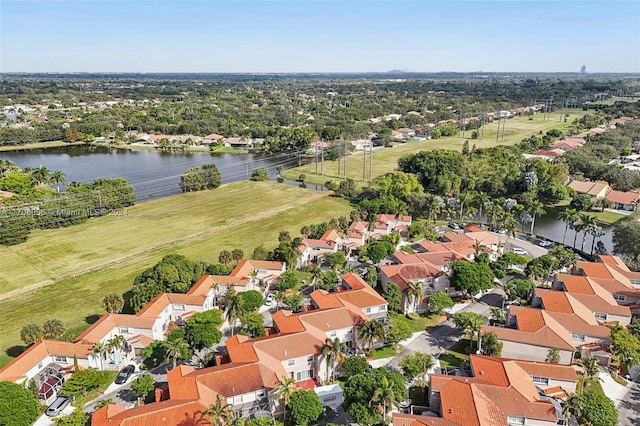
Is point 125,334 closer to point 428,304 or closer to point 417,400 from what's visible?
point 417,400

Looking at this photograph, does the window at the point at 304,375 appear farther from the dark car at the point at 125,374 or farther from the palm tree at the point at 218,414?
the dark car at the point at 125,374

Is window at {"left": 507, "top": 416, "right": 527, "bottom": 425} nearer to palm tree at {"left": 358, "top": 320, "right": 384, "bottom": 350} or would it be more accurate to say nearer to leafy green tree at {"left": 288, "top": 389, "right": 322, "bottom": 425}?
palm tree at {"left": 358, "top": 320, "right": 384, "bottom": 350}

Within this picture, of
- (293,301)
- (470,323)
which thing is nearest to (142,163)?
(293,301)

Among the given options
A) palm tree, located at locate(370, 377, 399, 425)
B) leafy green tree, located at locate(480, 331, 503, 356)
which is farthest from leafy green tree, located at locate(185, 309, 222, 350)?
leafy green tree, located at locate(480, 331, 503, 356)

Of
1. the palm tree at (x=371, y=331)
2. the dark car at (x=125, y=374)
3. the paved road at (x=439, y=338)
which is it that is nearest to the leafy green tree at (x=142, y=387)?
the dark car at (x=125, y=374)

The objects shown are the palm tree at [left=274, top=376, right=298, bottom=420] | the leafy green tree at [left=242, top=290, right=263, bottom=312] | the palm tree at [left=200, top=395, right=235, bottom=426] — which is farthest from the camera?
the leafy green tree at [left=242, top=290, right=263, bottom=312]
